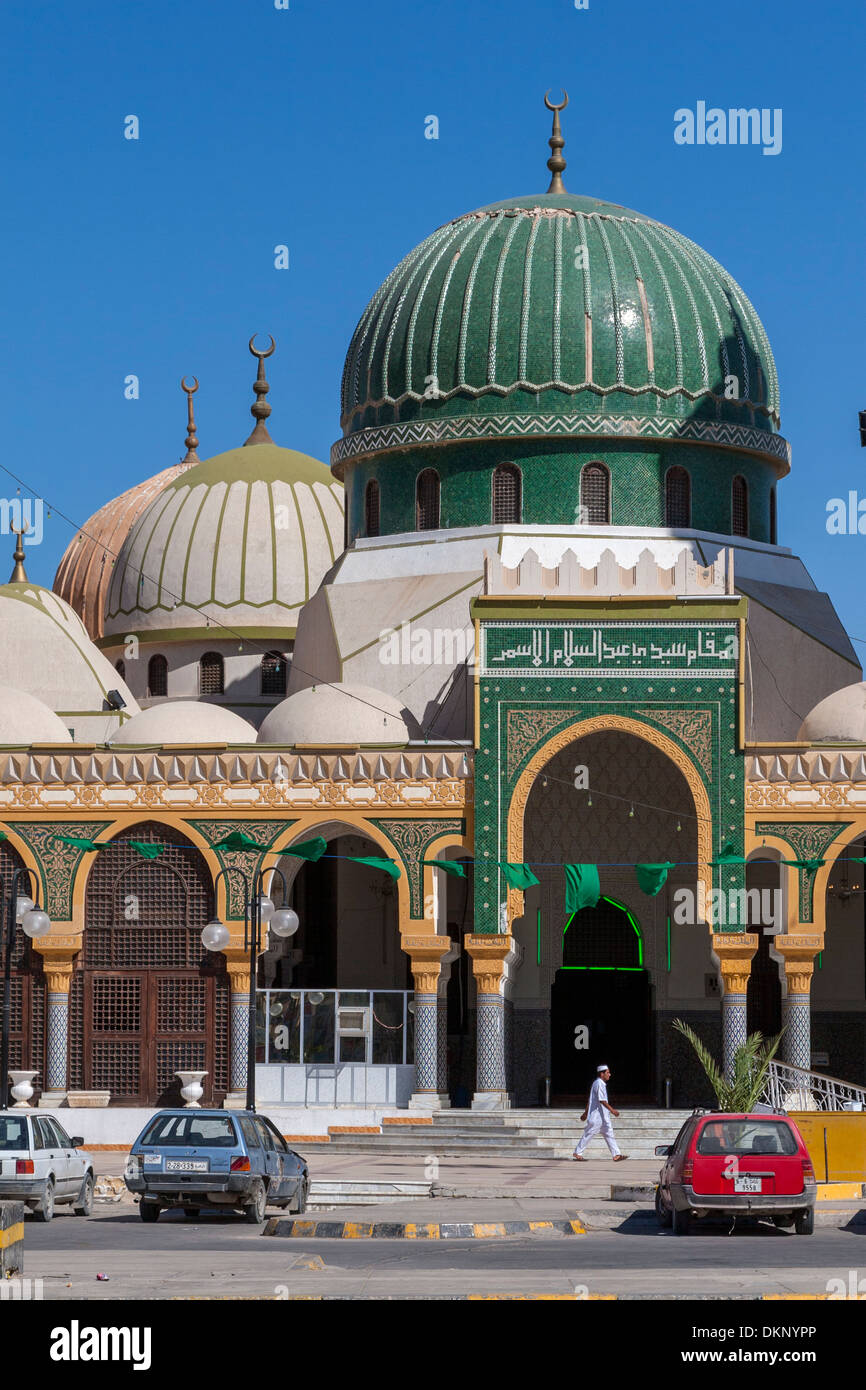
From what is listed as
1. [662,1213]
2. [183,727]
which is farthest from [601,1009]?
[662,1213]

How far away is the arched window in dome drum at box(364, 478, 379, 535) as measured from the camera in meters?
34.4

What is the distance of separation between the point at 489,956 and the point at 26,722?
7465 mm

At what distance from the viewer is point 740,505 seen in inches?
1345

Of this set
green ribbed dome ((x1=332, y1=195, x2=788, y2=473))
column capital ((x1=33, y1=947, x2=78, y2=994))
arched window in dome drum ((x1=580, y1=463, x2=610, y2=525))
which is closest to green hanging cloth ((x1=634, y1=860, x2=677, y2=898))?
arched window in dome drum ((x1=580, y1=463, x2=610, y2=525))

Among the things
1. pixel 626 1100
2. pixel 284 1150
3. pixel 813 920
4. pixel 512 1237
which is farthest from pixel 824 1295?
pixel 626 1100

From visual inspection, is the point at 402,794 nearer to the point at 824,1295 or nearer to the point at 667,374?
the point at 667,374

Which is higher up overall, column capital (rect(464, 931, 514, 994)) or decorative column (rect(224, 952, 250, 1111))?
column capital (rect(464, 931, 514, 994))

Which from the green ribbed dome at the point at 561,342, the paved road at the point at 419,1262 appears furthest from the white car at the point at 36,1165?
the green ribbed dome at the point at 561,342

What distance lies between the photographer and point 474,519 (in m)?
33.1

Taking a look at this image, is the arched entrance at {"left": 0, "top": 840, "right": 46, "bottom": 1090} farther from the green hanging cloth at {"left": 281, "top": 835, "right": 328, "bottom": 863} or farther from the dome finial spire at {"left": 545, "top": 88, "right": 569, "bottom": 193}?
the dome finial spire at {"left": 545, "top": 88, "right": 569, "bottom": 193}

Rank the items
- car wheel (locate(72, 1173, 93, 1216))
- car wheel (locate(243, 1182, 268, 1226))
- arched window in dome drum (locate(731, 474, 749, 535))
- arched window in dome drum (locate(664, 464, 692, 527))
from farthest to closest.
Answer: arched window in dome drum (locate(731, 474, 749, 535)), arched window in dome drum (locate(664, 464, 692, 527)), car wheel (locate(72, 1173, 93, 1216)), car wheel (locate(243, 1182, 268, 1226))

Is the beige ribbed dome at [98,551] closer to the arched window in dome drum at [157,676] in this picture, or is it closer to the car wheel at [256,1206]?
the arched window in dome drum at [157,676]

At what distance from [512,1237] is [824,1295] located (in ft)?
17.8

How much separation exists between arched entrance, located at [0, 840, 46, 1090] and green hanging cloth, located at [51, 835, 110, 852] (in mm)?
672
